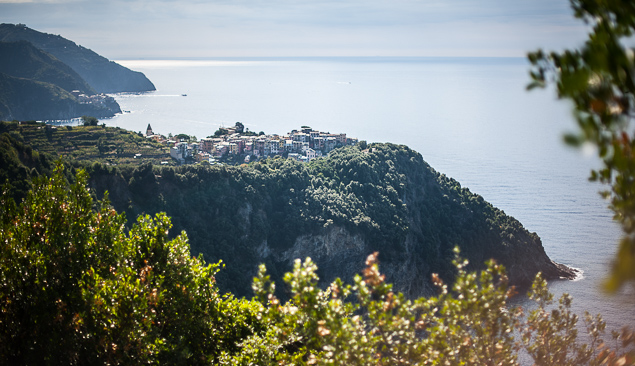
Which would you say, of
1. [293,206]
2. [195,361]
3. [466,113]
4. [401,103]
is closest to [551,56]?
[195,361]

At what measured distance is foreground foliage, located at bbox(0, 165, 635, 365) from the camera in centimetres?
568

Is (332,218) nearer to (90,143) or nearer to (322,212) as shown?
(322,212)

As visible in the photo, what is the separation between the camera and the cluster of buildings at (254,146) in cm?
5862

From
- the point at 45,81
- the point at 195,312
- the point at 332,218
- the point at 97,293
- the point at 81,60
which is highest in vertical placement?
the point at 81,60

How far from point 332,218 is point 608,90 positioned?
40.7 meters

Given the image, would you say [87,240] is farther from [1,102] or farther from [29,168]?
[1,102]

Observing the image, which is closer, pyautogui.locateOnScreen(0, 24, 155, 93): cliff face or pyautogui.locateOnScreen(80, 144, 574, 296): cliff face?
pyautogui.locateOnScreen(80, 144, 574, 296): cliff face

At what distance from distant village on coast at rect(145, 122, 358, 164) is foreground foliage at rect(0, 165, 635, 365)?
1787 inches

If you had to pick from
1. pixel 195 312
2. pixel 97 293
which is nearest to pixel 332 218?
pixel 195 312

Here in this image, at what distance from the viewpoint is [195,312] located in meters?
10.2

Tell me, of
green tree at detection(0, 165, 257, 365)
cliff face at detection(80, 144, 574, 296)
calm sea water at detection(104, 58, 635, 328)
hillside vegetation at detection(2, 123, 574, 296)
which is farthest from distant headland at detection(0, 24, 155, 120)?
green tree at detection(0, 165, 257, 365)

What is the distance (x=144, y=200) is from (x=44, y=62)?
117 m

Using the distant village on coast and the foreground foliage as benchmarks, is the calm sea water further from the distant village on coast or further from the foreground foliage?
the distant village on coast

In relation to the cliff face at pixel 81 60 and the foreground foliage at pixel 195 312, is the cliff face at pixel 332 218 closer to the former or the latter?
the foreground foliage at pixel 195 312
